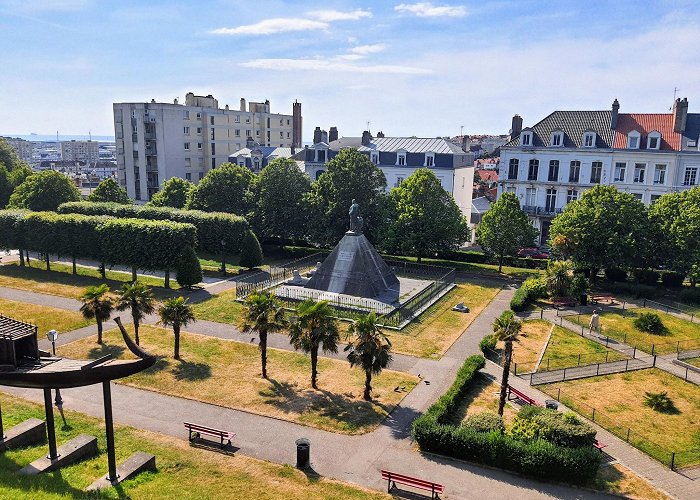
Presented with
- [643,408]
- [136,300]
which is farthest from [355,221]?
[643,408]

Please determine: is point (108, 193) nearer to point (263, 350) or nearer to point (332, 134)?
point (332, 134)

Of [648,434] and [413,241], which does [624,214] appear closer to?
[413,241]

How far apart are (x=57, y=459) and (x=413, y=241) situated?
4125 cm

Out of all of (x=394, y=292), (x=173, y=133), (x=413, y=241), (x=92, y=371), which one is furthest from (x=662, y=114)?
(x=173, y=133)

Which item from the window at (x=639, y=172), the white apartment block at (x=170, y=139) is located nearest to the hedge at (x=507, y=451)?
the window at (x=639, y=172)

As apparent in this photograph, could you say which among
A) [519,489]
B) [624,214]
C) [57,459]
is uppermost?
[624,214]

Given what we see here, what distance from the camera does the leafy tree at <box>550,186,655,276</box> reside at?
48059mm

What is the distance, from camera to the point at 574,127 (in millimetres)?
66125

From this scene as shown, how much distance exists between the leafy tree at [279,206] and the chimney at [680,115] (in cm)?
4309

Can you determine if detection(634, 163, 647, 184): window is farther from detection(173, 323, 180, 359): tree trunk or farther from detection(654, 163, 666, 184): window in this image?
detection(173, 323, 180, 359): tree trunk

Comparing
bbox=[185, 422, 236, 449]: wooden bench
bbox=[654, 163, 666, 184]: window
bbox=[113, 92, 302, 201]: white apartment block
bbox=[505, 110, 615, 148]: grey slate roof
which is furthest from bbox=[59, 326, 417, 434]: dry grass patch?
bbox=[113, 92, 302, 201]: white apartment block

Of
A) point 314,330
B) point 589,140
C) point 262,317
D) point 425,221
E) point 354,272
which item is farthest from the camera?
point 589,140

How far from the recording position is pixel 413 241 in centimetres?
5641

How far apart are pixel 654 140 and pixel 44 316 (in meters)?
64.0
